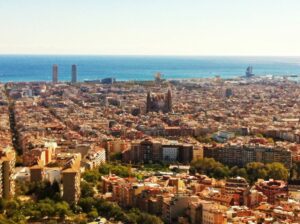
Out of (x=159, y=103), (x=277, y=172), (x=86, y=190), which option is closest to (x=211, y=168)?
(x=277, y=172)

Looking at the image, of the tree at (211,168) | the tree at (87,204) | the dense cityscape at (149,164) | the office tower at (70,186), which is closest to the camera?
the dense cityscape at (149,164)

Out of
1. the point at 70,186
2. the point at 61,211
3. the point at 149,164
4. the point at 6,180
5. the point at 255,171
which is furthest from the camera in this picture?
the point at 149,164

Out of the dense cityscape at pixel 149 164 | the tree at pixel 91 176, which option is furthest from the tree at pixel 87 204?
the tree at pixel 91 176

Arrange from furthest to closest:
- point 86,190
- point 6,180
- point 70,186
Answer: point 86,190 < point 6,180 < point 70,186

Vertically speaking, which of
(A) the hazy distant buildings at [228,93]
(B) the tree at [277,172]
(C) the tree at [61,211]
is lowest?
(A) the hazy distant buildings at [228,93]

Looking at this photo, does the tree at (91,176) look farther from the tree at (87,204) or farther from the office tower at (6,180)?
the tree at (87,204)

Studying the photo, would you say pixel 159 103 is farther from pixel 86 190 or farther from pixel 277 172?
pixel 86 190
